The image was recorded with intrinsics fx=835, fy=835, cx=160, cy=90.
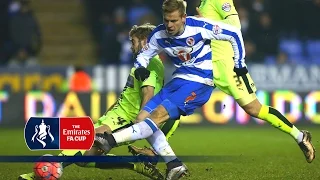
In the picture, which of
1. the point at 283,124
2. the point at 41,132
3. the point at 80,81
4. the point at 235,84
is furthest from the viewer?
the point at 80,81

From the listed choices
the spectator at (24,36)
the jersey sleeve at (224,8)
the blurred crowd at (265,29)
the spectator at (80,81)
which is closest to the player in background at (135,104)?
the jersey sleeve at (224,8)

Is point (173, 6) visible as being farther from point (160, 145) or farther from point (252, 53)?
point (252, 53)

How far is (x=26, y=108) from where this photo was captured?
14961 millimetres

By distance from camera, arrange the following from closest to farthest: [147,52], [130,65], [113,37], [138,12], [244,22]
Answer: [147,52] < [130,65] < [244,22] < [113,37] < [138,12]

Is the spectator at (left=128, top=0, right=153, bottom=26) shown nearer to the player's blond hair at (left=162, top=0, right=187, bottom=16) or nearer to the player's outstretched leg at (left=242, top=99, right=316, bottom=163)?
the player's outstretched leg at (left=242, top=99, right=316, bottom=163)

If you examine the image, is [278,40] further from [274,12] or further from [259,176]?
[259,176]

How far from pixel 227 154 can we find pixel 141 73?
3311 millimetres

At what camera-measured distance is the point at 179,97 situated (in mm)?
7637

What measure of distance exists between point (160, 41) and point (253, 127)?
738 centimetres

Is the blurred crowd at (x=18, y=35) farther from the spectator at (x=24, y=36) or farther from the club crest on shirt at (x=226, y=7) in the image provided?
the club crest on shirt at (x=226, y=7)

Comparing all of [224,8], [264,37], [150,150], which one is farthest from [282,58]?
[150,150]

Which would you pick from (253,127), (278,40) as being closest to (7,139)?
(253,127)

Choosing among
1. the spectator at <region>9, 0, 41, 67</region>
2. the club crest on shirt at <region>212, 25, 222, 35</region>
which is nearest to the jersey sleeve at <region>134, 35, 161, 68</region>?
the club crest on shirt at <region>212, 25, 222, 35</region>

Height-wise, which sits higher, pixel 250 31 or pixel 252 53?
pixel 250 31
